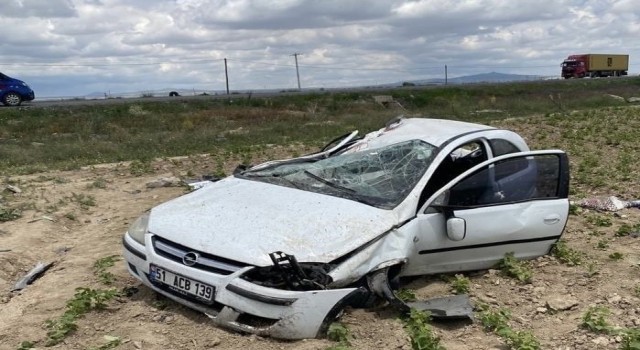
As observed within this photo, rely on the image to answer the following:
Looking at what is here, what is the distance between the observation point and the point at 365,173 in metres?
4.74

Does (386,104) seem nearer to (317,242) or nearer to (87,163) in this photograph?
(87,163)

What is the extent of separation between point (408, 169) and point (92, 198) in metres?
5.41

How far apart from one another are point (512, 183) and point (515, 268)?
69 cm

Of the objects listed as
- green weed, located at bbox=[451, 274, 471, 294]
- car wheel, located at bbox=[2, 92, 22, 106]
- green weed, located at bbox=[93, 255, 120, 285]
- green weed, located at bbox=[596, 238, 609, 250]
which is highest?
car wheel, located at bbox=[2, 92, 22, 106]

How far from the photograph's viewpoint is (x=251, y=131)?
18.1 m

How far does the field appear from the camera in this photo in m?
3.67

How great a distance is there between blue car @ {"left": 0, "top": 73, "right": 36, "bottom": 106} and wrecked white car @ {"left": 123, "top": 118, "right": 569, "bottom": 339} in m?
22.9

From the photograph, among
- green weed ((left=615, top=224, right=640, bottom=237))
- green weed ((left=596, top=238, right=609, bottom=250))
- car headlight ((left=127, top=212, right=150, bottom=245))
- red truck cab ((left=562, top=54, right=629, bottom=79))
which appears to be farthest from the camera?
red truck cab ((left=562, top=54, right=629, bottom=79))

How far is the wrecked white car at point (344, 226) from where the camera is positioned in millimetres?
3514

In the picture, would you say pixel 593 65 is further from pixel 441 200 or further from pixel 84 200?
pixel 441 200

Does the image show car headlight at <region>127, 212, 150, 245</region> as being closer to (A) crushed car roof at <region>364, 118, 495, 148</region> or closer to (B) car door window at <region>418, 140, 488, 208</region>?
(B) car door window at <region>418, 140, 488, 208</region>

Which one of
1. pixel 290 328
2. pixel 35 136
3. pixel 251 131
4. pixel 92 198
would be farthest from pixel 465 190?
pixel 35 136

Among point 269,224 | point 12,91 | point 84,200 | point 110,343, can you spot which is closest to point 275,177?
point 269,224

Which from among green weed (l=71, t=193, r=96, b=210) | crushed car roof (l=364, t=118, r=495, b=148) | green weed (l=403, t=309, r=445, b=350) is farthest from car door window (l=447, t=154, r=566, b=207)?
green weed (l=71, t=193, r=96, b=210)
